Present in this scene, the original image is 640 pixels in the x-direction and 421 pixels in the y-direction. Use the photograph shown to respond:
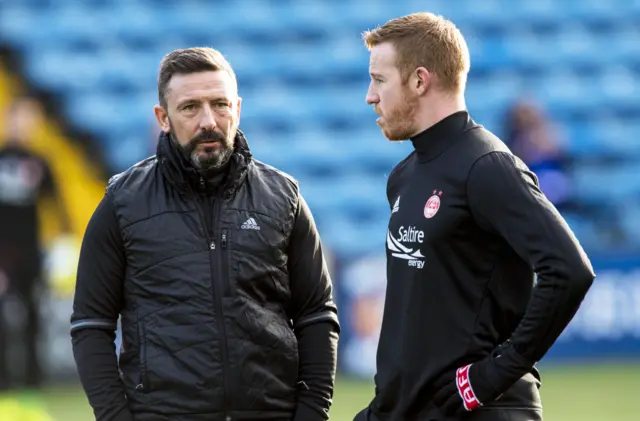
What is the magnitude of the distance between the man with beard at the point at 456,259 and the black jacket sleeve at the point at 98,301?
74 centimetres

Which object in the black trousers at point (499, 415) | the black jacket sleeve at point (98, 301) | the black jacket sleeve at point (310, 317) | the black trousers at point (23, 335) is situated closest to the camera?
the black trousers at point (499, 415)

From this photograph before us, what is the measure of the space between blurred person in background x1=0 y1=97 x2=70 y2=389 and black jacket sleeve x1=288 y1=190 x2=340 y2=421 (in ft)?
20.6

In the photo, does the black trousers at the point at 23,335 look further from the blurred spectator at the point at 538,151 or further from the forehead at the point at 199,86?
the forehead at the point at 199,86

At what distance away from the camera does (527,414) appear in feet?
10.8

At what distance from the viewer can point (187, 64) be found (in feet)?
11.7

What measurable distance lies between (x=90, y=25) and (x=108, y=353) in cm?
969

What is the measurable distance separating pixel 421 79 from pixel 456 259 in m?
0.49

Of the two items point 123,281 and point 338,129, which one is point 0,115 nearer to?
point 338,129

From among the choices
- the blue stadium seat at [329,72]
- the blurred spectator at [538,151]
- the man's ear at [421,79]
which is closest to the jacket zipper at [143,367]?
the man's ear at [421,79]

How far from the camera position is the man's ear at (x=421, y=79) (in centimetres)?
340

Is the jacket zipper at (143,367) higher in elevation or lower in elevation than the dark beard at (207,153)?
lower

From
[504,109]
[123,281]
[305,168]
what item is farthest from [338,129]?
[123,281]

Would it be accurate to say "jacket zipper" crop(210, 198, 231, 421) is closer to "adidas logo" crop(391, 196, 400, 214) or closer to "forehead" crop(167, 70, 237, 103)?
"forehead" crop(167, 70, 237, 103)

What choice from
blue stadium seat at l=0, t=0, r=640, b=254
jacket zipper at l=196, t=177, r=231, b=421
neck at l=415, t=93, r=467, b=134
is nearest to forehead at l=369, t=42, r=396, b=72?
neck at l=415, t=93, r=467, b=134
